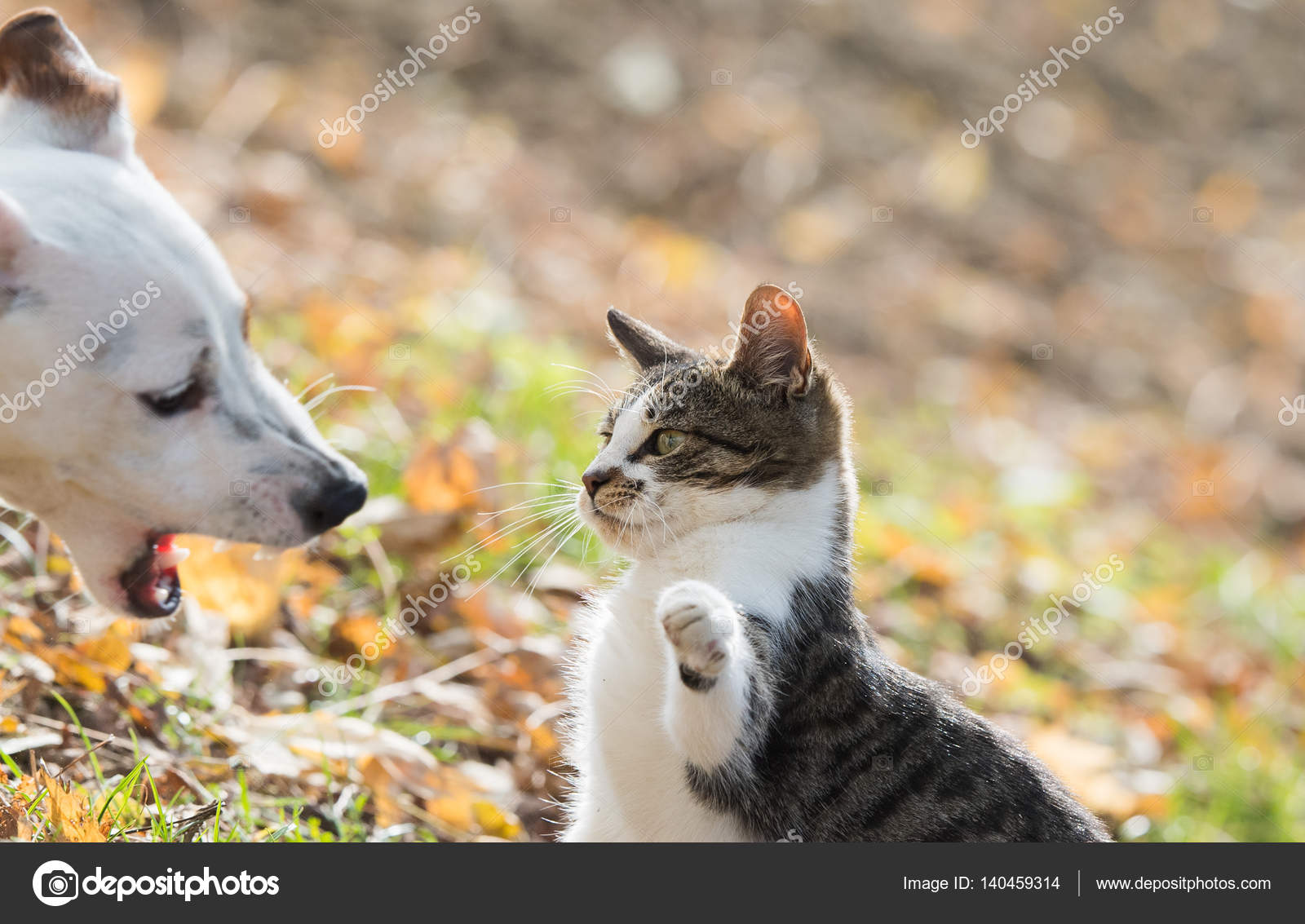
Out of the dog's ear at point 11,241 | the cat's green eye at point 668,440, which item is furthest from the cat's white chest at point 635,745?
the dog's ear at point 11,241

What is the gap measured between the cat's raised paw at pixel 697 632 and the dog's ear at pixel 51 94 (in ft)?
7.30

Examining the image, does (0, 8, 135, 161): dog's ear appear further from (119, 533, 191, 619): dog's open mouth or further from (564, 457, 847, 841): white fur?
(564, 457, 847, 841): white fur

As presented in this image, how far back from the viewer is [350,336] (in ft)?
19.2

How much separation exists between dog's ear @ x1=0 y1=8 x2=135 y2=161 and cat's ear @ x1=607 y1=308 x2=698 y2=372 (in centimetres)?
153

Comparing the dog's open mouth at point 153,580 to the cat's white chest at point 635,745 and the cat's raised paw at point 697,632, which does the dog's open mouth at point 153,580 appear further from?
the cat's raised paw at point 697,632

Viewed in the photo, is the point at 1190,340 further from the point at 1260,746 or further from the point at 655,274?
the point at 1260,746

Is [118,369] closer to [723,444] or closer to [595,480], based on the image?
[595,480]

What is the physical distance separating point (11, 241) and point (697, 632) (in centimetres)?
193

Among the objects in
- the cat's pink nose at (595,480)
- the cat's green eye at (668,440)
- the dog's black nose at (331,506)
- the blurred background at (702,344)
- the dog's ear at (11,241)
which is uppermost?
the dog's ear at (11,241)

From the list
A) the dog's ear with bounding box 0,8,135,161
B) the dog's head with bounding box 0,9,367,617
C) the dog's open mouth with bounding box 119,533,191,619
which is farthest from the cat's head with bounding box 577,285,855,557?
the dog's ear with bounding box 0,8,135,161

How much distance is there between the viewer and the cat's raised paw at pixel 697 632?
2.46 meters

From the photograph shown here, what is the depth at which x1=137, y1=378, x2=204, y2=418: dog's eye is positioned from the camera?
3.10 meters
